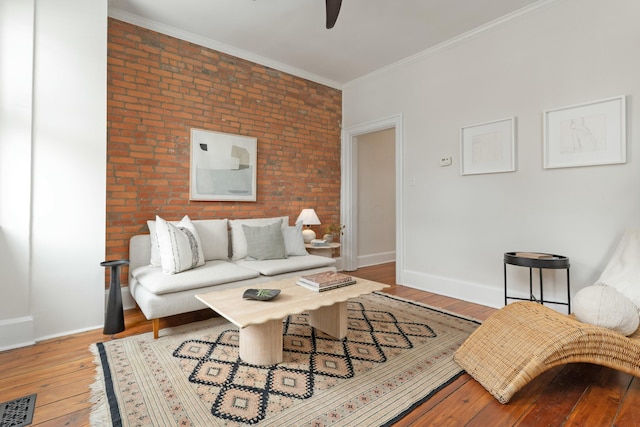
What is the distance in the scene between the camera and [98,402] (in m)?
1.56

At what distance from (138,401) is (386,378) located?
1319mm

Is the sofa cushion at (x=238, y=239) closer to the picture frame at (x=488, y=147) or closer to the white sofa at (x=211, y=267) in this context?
the white sofa at (x=211, y=267)

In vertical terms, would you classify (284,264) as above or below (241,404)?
above

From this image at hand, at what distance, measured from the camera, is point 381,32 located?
329 centimetres

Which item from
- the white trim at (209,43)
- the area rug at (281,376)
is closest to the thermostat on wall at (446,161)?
the area rug at (281,376)

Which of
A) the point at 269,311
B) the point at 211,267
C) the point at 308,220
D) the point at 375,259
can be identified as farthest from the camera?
the point at 375,259

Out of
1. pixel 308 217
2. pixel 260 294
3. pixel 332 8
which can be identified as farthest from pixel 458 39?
pixel 260 294

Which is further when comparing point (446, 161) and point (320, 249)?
point (320, 249)

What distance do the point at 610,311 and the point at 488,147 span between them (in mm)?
1903

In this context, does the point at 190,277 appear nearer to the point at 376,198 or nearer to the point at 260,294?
the point at 260,294

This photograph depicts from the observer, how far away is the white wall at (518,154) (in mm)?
2408

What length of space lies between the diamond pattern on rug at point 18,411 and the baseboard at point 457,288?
3.46 metres

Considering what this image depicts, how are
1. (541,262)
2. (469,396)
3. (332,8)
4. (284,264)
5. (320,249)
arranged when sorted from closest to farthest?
(469,396)
(332,8)
(541,262)
(284,264)
(320,249)

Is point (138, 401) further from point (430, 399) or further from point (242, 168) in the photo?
point (242, 168)
